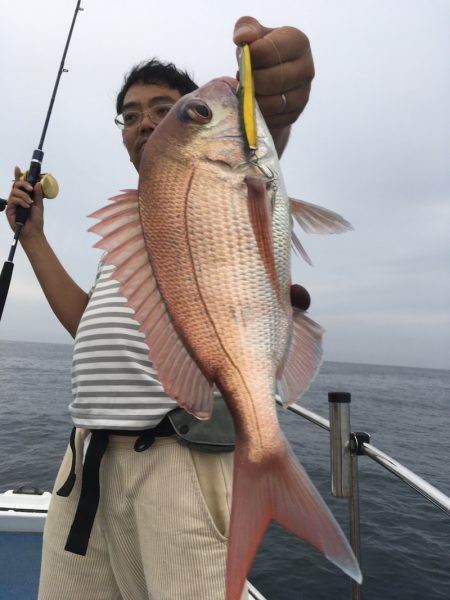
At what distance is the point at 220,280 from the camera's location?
39.8 inches

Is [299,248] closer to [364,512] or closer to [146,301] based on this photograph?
[146,301]

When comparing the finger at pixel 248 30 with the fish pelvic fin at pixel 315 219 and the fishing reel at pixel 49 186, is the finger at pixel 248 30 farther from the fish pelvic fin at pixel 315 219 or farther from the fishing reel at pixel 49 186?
the fishing reel at pixel 49 186

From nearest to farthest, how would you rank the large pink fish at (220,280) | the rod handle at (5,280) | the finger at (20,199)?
the large pink fish at (220,280) < the finger at (20,199) < the rod handle at (5,280)

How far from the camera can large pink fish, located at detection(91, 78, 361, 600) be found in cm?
99

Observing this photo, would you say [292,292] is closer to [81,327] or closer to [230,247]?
[230,247]

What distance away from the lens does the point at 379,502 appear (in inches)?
455

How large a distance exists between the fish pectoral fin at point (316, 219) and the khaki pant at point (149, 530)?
1.01 meters

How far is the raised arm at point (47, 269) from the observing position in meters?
2.20

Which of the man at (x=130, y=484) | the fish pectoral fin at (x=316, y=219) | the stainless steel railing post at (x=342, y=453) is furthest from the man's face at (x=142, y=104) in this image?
the stainless steel railing post at (x=342, y=453)

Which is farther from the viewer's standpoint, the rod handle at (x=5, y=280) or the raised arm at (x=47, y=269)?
the rod handle at (x=5, y=280)

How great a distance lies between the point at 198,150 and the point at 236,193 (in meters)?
0.15

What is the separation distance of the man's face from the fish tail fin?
5.13ft

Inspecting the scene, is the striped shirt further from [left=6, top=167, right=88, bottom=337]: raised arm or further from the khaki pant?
[left=6, top=167, right=88, bottom=337]: raised arm

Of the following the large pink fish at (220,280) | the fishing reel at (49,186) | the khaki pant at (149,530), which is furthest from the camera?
the fishing reel at (49,186)
